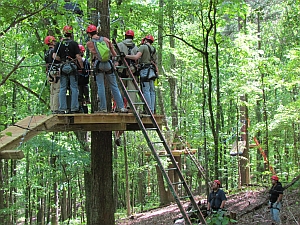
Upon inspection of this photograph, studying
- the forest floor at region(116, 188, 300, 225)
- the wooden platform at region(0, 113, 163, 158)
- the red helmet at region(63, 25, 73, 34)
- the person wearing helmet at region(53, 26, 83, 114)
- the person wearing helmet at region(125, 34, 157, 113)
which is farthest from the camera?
the forest floor at region(116, 188, 300, 225)

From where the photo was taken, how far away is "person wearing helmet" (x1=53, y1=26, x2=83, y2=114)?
23.2ft

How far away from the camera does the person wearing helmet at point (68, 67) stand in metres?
7.08

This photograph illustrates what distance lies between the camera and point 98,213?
26.1ft

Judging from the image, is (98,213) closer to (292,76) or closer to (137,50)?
(137,50)

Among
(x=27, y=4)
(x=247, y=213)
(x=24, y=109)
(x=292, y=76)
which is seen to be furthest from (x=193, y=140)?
(x=24, y=109)

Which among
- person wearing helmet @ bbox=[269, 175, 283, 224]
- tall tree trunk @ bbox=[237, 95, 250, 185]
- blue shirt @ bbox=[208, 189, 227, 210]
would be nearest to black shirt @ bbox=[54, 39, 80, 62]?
blue shirt @ bbox=[208, 189, 227, 210]

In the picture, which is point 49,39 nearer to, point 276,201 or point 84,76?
point 84,76

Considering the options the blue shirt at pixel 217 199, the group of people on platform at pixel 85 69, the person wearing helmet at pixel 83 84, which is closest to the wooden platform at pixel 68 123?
the group of people on platform at pixel 85 69

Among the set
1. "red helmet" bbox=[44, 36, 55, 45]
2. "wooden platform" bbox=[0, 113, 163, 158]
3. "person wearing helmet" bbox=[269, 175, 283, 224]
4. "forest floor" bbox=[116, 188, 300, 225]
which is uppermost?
"red helmet" bbox=[44, 36, 55, 45]

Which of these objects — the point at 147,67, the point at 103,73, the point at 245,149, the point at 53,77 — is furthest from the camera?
the point at 245,149

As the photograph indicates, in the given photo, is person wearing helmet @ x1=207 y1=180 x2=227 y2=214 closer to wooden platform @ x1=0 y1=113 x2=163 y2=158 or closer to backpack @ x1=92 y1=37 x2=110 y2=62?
wooden platform @ x1=0 y1=113 x2=163 y2=158

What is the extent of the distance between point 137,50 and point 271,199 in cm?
560

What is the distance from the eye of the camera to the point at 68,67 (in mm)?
7059

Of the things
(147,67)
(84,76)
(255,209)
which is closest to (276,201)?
(255,209)
